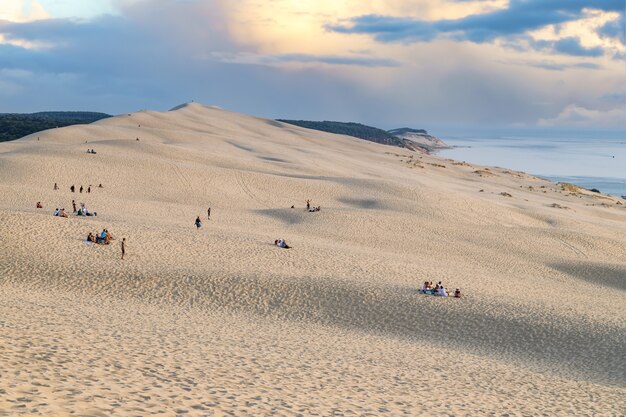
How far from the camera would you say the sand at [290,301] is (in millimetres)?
12062

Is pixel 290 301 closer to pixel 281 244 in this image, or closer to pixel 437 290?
pixel 437 290

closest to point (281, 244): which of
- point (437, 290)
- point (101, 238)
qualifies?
point (101, 238)

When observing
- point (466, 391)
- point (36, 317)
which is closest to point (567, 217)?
point (466, 391)

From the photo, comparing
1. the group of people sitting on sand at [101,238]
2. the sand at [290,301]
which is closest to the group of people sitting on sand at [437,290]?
the sand at [290,301]

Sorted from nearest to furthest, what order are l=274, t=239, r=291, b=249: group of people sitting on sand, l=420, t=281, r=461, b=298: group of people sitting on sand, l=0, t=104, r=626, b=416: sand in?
l=0, t=104, r=626, b=416: sand
l=420, t=281, r=461, b=298: group of people sitting on sand
l=274, t=239, r=291, b=249: group of people sitting on sand

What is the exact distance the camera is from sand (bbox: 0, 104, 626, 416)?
12062 mm

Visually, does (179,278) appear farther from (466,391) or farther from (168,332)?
(466,391)

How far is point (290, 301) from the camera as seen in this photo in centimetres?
2228

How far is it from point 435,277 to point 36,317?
52.6 ft

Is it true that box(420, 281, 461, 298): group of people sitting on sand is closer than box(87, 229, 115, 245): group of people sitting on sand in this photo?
Yes

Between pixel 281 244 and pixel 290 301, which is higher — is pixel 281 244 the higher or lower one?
the higher one

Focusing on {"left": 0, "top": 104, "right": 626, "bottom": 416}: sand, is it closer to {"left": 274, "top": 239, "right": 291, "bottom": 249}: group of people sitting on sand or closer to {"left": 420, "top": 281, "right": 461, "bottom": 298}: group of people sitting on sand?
{"left": 274, "top": 239, "right": 291, "bottom": 249}: group of people sitting on sand

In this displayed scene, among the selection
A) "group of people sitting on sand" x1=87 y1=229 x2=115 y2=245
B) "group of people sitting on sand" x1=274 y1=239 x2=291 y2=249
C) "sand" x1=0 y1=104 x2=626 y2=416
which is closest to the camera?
"sand" x1=0 y1=104 x2=626 y2=416

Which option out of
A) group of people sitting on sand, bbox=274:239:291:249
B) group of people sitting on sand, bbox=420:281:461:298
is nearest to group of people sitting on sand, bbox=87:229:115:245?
group of people sitting on sand, bbox=274:239:291:249
